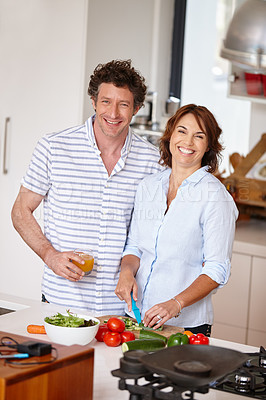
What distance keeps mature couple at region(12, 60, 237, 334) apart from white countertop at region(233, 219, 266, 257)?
1171mm

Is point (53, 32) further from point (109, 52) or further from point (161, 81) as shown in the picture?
point (161, 81)

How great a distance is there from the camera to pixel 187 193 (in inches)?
86.8

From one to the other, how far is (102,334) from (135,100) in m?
1.00

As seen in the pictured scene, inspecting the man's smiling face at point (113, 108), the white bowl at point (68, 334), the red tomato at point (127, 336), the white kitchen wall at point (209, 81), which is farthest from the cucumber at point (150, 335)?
the white kitchen wall at point (209, 81)

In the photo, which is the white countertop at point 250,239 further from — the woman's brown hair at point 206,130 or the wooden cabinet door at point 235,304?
the woman's brown hair at point 206,130

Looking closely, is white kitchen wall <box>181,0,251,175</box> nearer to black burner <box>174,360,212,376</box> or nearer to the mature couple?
the mature couple

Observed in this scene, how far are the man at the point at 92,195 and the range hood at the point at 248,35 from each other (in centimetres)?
63

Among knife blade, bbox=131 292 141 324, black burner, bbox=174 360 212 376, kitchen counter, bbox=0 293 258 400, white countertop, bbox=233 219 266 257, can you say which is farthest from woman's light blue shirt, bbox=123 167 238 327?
white countertop, bbox=233 219 266 257

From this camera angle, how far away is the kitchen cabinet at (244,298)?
347cm

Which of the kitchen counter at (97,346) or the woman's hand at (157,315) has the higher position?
the woman's hand at (157,315)

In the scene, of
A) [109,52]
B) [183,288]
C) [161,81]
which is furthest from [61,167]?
[161,81]

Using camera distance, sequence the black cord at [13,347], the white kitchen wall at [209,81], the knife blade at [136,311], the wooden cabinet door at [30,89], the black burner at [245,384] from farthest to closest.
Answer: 1. the white kitchen wall at [209,81]
2. the wooden cabinet door at [30,89]
3. the knife blade at [136,311]
4. the black burner at [245,384]
5. the black cord at [13,347]

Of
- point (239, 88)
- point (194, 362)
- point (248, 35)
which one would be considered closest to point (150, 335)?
point (194, 362)

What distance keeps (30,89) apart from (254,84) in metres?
1.46
